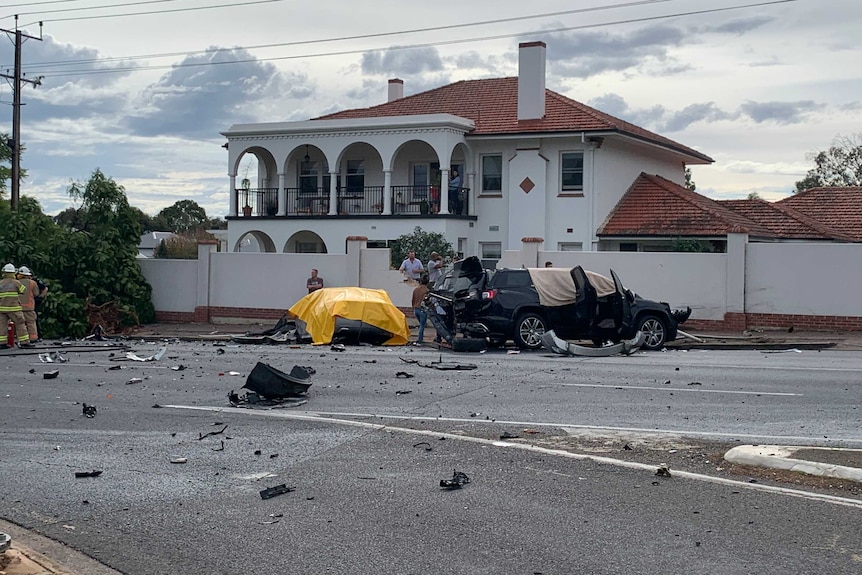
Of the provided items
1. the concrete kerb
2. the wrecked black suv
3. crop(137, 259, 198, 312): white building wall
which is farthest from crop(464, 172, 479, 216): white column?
the concrete kerb

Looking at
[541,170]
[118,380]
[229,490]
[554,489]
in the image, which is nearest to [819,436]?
[554,489]

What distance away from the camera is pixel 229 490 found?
7.96 m

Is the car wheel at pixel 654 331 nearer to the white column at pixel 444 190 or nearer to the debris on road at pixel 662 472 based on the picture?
the debris on road at pixel 662 472

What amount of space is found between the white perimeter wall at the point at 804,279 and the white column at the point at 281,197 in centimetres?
1947

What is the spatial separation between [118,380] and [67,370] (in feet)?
6.56

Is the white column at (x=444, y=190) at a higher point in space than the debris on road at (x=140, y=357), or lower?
higher

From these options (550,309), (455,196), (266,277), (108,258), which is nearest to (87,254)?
(108,258)

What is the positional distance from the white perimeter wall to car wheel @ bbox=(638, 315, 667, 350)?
4440mm

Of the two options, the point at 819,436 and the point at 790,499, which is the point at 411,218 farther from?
the point at 790,499

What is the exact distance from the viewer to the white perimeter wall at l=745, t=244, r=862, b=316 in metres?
22.5

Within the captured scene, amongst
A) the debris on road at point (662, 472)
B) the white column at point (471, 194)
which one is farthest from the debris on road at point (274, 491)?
the white column at point (471, 194)

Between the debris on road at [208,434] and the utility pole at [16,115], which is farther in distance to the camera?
the utility pole at [16,115]

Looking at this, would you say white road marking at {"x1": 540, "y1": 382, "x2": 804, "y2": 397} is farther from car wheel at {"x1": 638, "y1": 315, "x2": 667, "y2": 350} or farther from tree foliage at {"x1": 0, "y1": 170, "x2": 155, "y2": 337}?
tree foliage at {"x1": 0, "y1": 170, "x2": 155, "y2": 337}

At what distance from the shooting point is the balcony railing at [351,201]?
1384 inches
